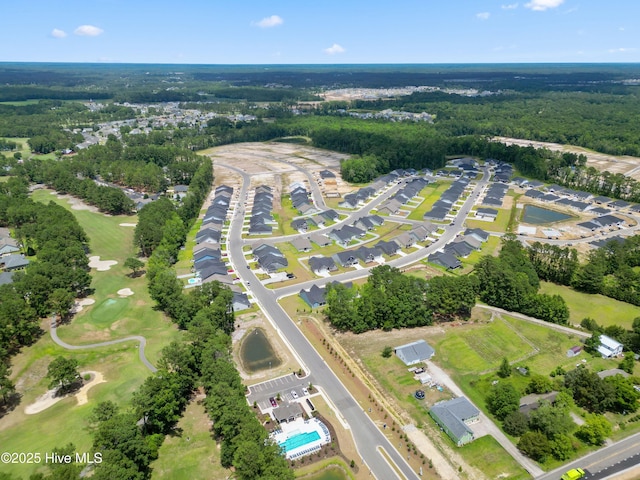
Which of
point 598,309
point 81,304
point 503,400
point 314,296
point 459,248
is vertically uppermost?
point 459,248

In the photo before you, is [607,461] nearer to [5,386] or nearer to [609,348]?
[609,348]

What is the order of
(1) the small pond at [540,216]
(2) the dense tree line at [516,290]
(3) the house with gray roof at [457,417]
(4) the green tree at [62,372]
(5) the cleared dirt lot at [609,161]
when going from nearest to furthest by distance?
(3) the house with gray roof at [457,417]
(4) the green tree at [62,372]
(2) the dense tree line at [516,290]
(1) the small pond at [540,216]
(5) the cleared dirt lot at [609,161]

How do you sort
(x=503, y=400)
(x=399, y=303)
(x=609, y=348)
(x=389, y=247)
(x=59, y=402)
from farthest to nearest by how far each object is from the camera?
(x=389, y=247) < (x=399, y=303) < (x=609, y=348) < (x=59, y=402) < (x=503, y=400)

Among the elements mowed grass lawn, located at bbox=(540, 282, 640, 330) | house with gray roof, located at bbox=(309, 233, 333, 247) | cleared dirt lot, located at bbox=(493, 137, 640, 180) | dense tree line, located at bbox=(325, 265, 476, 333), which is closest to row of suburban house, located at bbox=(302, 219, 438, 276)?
house with gray roof, located at bbox=(309, 233, 333, 247)

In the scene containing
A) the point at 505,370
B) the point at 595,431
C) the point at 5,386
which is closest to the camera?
the point at 595,431

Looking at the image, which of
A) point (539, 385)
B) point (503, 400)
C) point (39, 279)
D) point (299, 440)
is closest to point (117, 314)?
point (39, 279)

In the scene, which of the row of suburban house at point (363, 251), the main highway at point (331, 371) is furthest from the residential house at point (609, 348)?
the row of suburban house at point (363, 251)

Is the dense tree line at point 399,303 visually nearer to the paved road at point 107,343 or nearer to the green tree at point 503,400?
the green tree at point 503,400
